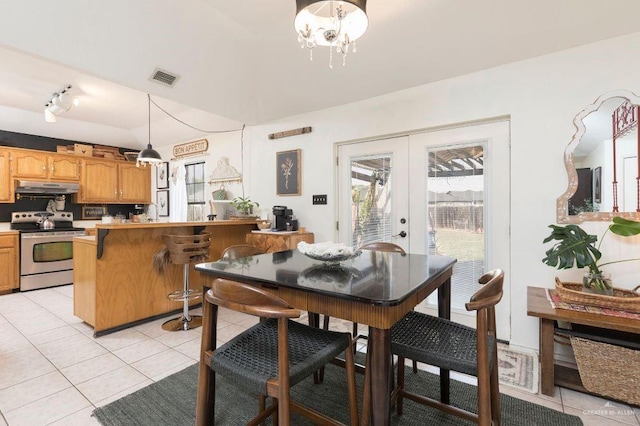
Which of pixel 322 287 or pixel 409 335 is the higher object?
pixel 322 287

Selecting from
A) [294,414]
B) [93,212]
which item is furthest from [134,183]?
[294,414]

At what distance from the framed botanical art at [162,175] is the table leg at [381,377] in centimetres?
588

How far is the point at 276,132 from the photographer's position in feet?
13.9

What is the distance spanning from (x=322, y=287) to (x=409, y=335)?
0.57 metres

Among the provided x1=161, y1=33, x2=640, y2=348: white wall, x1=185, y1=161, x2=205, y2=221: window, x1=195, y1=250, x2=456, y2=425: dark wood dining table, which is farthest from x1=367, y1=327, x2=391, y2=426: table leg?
x1=185, y1=161, x2=205, y2=221: window

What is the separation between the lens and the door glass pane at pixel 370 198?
337 cm

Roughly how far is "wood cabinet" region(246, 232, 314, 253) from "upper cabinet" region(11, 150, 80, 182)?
366 centimetres

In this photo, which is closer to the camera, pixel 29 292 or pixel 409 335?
pixel 409 335

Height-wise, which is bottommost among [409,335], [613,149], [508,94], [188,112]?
[409,335]

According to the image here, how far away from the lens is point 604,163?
2266 mm

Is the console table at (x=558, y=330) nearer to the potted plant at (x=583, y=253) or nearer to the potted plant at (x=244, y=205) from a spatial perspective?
the potted plant at (x=583, y=253)

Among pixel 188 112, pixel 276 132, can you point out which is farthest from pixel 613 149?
pixel 188 112

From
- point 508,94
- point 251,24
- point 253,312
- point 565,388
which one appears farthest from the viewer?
point 251,24

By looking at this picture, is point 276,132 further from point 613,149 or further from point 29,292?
point 29,292
